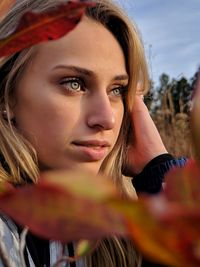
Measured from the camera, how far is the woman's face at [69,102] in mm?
1209

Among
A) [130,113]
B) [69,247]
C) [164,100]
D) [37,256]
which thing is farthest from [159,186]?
[164,100]

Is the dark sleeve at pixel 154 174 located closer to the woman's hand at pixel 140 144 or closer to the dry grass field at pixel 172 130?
the woman's hand at pixel 140 144

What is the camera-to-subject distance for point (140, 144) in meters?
1.64

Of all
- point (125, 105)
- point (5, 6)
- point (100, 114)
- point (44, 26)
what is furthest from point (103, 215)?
point (125, 105)

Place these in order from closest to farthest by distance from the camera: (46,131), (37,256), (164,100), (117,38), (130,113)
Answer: (37,256), (46,131), (117,38), (130,113), (164,100)

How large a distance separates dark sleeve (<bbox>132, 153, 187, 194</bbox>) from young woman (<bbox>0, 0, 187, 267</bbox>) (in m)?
0.23

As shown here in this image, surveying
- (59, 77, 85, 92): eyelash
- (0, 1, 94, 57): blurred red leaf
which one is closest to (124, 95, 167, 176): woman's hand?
(59, 77, 85, 92): eyelash

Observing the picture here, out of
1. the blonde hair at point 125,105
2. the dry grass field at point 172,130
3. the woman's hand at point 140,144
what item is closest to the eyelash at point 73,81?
the blonde hair at point 125,105

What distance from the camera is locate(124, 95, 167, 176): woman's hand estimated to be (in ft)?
5.34

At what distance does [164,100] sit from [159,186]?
4.28 feet

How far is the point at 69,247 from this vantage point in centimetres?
116

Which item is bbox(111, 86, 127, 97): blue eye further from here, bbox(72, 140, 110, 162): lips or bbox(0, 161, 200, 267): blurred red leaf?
bbox(0, 161, 200, 267): blurred red leaf

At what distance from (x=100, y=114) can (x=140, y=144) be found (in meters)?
0.47

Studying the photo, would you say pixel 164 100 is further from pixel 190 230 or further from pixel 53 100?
pixel 190 230
